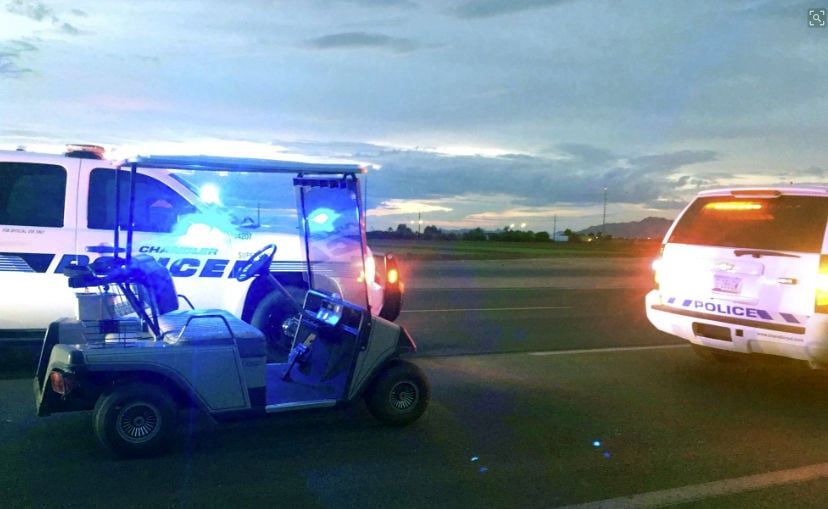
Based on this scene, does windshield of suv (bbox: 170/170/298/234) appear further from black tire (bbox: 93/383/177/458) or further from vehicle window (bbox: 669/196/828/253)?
vehicle window (bbox: 669/196/828/253)

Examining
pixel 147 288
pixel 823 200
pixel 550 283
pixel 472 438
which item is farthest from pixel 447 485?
pixel 550 283

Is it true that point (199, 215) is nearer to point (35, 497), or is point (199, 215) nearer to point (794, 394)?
point (35, 497)

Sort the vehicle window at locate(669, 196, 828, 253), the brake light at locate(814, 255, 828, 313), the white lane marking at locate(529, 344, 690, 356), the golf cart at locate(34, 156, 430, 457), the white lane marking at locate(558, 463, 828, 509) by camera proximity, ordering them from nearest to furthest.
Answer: the white lane marking at locate(558, 463, 828, 509) → the golf cart at locate(34, 156, 430, 457) → the brake light at locate(814, 255, 828, 313) → the vehicle window at locate(669, 196, 828, 253) → the white lane marking at locate(529, 344, 690, 356)

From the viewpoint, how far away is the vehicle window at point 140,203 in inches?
294

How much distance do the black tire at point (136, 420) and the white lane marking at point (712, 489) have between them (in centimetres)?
263

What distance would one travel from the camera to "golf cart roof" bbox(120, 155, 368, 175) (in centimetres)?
502

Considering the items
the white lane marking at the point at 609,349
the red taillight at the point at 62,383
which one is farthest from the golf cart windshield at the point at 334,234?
the white lane marking at the point at 609,349

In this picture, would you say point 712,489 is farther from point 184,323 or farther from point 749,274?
point 184,323

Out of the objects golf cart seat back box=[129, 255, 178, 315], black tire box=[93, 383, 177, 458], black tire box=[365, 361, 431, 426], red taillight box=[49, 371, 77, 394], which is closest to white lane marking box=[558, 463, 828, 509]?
black tire box=[365, 361, 431, 426]

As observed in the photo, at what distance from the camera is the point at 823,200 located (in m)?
6.67

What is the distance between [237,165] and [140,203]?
2722mm

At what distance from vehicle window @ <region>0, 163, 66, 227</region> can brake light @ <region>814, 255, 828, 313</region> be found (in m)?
7.15

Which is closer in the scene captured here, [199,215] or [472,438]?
[472,438]

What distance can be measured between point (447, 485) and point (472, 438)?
997 mm
